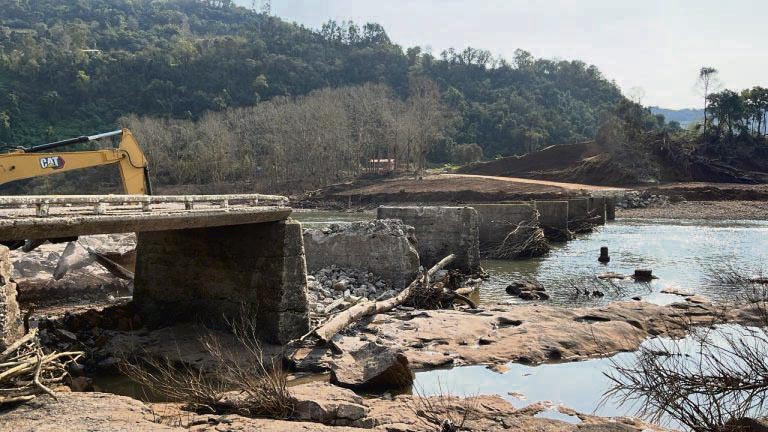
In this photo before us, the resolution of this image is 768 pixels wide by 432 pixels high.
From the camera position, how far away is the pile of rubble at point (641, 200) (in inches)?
1921

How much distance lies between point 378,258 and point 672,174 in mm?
48390

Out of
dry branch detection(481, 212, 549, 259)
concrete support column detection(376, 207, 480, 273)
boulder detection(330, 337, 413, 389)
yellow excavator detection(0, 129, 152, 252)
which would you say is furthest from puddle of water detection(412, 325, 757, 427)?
dry branch detection(481, 212, 549, 259)

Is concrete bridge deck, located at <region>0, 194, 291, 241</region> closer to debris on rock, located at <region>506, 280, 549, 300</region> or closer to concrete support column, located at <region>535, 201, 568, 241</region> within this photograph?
debris on rock, located at <region>506, 280, 549, 300</region>

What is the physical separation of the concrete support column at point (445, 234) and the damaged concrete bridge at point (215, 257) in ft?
31.2

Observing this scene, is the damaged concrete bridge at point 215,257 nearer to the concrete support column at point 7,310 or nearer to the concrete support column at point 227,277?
the concrete support column at point 227,277

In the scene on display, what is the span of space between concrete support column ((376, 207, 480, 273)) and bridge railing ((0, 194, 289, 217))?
9473 mm

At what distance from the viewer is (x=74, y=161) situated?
1484 cm

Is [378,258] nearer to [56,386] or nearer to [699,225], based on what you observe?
[56,386]

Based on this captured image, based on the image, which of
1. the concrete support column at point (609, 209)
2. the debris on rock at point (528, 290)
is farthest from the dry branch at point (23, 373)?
the concrete support column at point (609, 209)

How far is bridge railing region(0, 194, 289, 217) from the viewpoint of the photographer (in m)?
7.66

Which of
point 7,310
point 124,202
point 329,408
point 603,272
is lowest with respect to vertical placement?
point 603,272

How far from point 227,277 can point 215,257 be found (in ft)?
A: 1.65

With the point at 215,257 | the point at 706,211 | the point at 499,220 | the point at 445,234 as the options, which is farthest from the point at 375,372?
the point at 706,211

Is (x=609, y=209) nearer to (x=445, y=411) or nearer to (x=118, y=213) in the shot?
(x=445, y=411)
